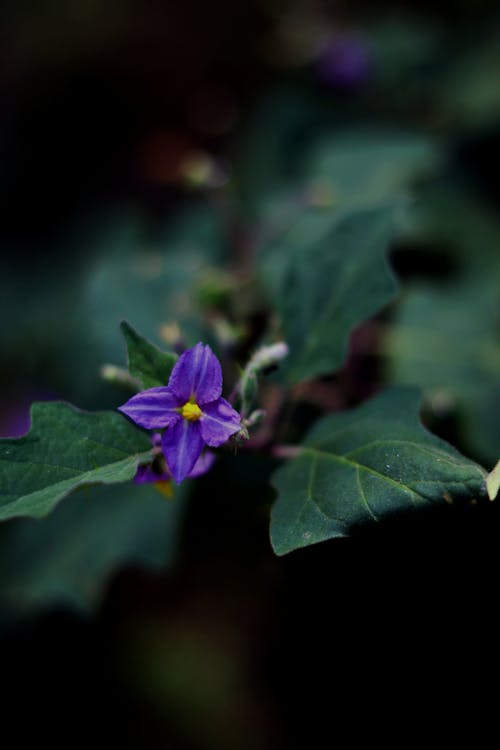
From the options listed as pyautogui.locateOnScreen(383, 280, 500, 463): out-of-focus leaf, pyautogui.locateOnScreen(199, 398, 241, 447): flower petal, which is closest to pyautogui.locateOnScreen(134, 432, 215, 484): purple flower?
pyautogui.locateOnScreen(199, 398, 241, 447): flower petal

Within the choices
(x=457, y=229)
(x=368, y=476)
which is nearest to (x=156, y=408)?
(x=368, y=476)

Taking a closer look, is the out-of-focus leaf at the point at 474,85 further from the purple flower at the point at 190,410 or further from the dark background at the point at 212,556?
the purple flower at the point at 190,410

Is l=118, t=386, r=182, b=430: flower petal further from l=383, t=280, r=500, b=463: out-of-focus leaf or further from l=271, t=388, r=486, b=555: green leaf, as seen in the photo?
l=383, t=280, r=500, b=463: out-of-focus leaf

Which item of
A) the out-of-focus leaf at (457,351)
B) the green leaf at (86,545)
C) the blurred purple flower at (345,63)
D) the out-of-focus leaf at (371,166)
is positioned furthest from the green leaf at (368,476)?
the blurred purple flower at (345,63)

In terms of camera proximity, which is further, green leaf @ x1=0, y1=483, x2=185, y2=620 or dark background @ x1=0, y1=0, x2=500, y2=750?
green leaf @ x1=0, y1=483, x2=185, y2=620

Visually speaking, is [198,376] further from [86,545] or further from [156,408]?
[86,545]

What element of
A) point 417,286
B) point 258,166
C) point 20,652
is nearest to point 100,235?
Answer: point 258,166

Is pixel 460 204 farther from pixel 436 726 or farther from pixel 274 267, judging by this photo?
pixel 436 726
